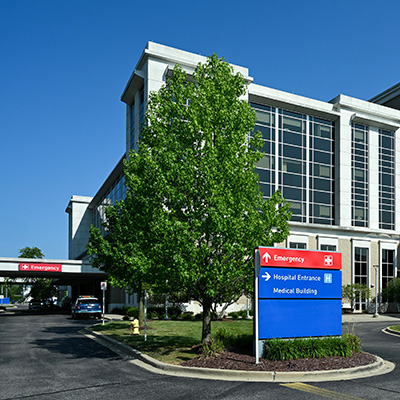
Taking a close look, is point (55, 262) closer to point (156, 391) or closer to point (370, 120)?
point (370, 120)

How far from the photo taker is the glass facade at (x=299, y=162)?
158 ft

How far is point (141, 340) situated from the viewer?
61.1 feet

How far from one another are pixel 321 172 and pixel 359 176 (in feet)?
15.4

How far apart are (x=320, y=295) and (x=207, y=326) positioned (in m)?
3.63

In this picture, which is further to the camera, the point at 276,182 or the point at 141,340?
the point at 276,182

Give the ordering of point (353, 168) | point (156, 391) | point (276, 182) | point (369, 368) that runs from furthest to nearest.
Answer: point (353, 168) < point (276, 182) < point (369, 368) < point (156, 391)

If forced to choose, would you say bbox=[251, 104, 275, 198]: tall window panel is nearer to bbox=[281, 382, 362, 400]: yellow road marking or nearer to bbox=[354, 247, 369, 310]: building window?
bbox=[354, 247, 369, 310]: building window

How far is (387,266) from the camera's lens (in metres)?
53.0

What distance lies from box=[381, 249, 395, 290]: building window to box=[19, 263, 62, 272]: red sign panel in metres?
35.6

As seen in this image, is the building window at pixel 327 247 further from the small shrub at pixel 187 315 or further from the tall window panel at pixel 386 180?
the small shrub at pixel 187 315

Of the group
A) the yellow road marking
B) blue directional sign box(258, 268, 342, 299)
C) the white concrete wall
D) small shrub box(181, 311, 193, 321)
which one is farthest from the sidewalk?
the white concrete wall

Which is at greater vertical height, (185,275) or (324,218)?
(324,218)

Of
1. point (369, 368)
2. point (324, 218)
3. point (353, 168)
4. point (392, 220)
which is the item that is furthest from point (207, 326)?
point (392, 220)

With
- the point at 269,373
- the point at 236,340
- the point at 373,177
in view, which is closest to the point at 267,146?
the point at 373,177
